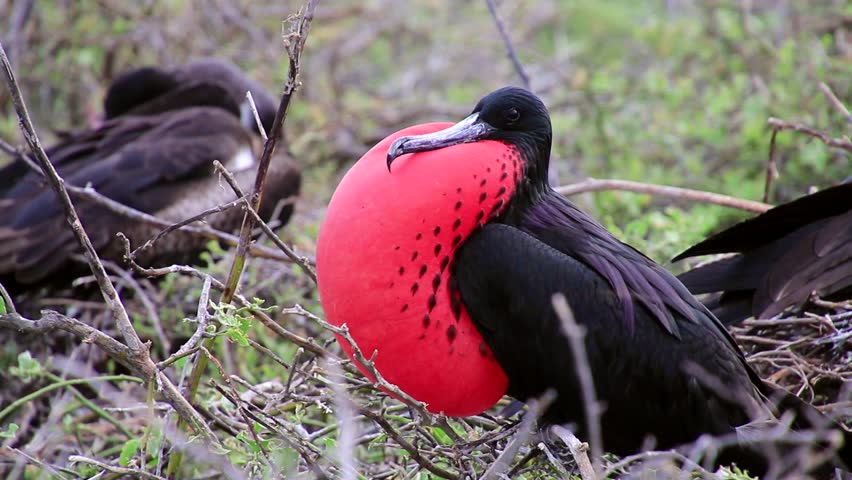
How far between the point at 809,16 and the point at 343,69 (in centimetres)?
247

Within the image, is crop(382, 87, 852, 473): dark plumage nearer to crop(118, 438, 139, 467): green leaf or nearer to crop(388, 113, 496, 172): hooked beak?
crop(388, 113, 496, 172): hooked beak

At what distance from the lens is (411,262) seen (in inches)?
86.0

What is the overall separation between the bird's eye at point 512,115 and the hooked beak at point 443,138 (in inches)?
1.7

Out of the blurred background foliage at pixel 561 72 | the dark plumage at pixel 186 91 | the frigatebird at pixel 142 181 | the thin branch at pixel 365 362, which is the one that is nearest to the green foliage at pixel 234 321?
the thin branch at pixel 365 362

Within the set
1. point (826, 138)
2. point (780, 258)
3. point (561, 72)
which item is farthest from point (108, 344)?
point (561, 72)

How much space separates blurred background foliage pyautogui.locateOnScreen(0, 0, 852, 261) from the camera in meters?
4.34

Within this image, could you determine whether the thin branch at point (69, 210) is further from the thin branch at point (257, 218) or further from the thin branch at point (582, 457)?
the thin branch at point (582, 457)

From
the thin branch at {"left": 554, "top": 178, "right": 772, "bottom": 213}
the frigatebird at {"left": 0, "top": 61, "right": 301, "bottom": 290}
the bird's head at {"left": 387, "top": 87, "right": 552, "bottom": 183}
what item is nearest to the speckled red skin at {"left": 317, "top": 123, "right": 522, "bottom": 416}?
the bird's head at {"left": 387, "top": 87, "right": 552, "bottom": 183}

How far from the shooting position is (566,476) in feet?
7.21

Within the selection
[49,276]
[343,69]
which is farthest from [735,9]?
[49,276]

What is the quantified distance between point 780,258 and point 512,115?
0.97m

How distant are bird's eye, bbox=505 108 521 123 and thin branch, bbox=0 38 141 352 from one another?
3.05ft

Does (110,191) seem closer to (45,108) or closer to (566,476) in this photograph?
(45,108)

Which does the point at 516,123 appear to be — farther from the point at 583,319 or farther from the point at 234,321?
the point at 234,321
